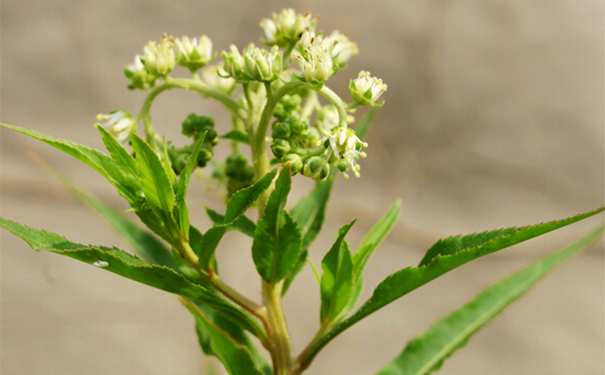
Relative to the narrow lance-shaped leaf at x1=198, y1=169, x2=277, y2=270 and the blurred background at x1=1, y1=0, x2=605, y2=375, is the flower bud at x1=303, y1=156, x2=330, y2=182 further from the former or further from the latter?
the blurred background at x1=1, y1=0, x2=605, y2=375

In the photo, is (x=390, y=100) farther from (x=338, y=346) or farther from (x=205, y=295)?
(x=205, y=295)

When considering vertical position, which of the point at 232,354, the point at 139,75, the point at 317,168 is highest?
the point at 139,75

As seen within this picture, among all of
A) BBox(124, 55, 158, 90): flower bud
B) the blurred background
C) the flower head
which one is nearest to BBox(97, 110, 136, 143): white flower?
BBox(124, 55, 158, 90): flower bud

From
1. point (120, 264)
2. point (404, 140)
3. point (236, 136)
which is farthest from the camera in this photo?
point (404, 140)

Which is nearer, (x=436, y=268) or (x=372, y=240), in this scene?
(x=436, y=268)

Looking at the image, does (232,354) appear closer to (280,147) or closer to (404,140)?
(280,147)

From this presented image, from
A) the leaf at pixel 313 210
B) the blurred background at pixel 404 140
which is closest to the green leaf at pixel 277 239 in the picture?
the leaf at pixel 313 210

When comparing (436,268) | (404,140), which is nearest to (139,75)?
(436,268)
